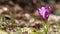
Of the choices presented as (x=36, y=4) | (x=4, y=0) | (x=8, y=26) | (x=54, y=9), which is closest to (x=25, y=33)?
(x=8, y=26)

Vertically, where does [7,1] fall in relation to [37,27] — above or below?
above

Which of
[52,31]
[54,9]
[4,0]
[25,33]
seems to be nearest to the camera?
[25,33]

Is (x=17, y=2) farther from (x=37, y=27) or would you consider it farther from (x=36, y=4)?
(x=37, y=27)

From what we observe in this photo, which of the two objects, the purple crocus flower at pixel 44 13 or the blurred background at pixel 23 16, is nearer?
the purple crocus flower at pixel 44 13

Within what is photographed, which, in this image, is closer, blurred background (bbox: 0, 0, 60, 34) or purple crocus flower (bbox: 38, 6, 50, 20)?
purple crocus flower (bbox: 38, 6, 50, 20)

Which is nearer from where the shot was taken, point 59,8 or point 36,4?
point 36,4

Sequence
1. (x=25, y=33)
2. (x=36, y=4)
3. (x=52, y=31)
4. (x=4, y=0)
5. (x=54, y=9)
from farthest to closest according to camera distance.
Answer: (x=54, y=9) < (x=36, y=4) < (x=4, y=0) < (x=52, y=31) < (x=25, y=33)

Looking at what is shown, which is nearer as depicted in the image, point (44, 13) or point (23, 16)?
point (44, 13)
